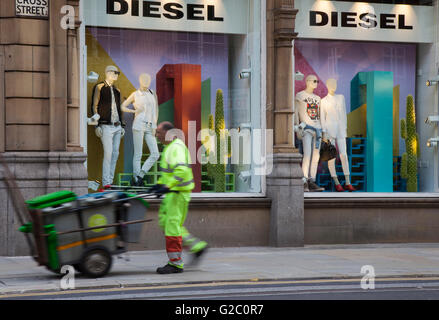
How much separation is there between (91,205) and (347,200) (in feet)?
20.2

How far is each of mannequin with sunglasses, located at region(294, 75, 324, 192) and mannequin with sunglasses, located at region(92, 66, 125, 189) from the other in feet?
10.8

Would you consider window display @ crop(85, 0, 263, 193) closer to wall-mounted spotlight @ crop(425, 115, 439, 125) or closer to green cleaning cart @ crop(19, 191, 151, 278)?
wall-mounted spotlight @ crop(425, 115, 439, 125)

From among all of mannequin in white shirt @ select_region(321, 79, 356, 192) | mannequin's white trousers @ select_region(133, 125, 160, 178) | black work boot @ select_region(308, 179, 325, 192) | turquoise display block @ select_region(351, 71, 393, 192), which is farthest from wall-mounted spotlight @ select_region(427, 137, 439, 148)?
mannequin's white trousers @ select_region(133, 125, 160, 178)

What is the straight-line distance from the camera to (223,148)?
1509 centimetres

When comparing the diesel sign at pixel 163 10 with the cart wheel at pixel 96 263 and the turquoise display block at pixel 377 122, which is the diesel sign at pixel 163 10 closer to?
the turquoise display block at pixel 377 122

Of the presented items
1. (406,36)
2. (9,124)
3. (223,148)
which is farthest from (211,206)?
(406,36)

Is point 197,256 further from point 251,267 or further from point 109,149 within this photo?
point 109,149

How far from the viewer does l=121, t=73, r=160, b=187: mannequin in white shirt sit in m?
14.5

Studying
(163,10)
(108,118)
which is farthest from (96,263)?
(163,10)

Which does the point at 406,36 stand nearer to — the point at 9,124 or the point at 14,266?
the point at 9,124

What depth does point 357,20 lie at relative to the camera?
1573cm

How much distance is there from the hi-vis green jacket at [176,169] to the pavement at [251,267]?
1.11m

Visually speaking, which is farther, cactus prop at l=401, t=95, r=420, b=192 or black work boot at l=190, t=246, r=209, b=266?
cactus prop at l=401, t=95, r=420, b=192

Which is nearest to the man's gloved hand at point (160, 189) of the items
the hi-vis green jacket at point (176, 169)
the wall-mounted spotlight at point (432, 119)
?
the hi-vis green jacket at point (176, 169)
